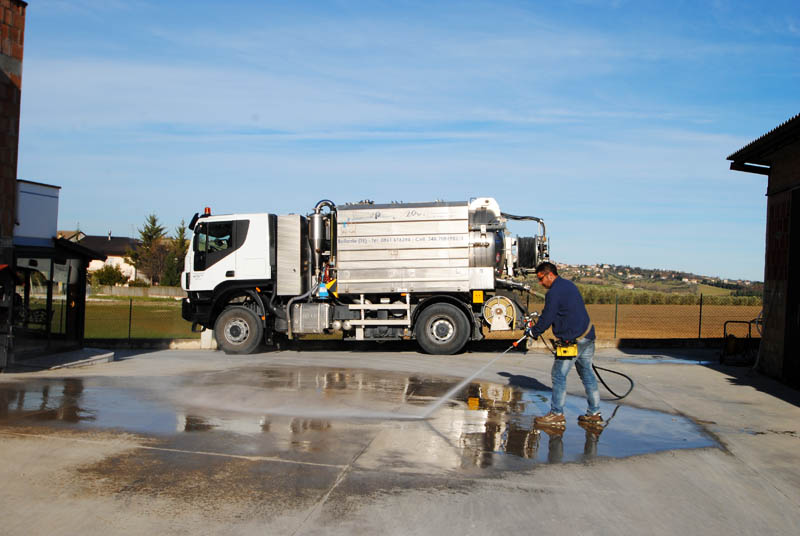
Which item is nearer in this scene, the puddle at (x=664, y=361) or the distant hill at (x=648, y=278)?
the puddle at (x=664, y=361)

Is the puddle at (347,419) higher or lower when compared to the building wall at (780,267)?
lower

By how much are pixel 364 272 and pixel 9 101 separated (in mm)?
7966

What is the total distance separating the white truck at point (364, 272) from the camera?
16250mm

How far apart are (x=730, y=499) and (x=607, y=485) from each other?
3.23ft

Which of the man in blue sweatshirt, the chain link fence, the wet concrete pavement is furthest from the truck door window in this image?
the chain link fence

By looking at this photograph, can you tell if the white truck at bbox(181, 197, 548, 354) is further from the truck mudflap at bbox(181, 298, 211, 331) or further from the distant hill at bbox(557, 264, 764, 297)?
the distant hill at bbox(557, 264, 764, 297)

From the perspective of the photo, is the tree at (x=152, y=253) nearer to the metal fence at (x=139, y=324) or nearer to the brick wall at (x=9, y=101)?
the metal fence at (x=139, y=324)

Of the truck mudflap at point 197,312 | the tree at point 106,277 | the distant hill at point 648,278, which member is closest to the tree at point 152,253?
the tree at point 106,277

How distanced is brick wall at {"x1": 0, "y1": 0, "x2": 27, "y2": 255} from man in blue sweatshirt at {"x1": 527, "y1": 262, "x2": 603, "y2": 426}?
9.43 m

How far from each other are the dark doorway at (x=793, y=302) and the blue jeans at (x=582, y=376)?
213 inches

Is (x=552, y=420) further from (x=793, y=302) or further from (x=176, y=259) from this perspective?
(x=176, y=259)

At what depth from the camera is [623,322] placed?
35281mm

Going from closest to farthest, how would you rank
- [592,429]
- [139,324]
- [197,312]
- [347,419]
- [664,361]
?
1. [592,429]
2. [347,419]
3. [664,361]
4. [197,312]
5. [139,324]

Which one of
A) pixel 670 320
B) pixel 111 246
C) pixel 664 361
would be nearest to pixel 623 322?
pixel 670 320
